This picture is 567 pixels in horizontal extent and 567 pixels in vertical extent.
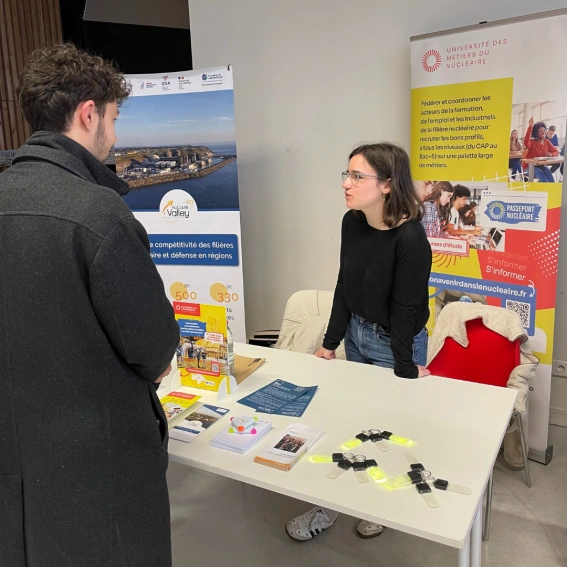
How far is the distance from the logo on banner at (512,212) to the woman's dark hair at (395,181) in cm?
92

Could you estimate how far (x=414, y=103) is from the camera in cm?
290

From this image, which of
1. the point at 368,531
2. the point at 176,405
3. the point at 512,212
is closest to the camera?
the point at 176,405

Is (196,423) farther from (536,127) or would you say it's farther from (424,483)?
(536,127)

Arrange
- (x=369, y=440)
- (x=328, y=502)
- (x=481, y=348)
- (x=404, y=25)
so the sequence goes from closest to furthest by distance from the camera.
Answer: (x=328, y=502)
(x=369, y=440)
(x=481, y=348)
(x=404, y=25)

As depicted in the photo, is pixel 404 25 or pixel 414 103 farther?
pixel 404 25

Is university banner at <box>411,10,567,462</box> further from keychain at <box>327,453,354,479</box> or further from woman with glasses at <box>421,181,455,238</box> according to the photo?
keychain at <box>327,453,354,479</box>

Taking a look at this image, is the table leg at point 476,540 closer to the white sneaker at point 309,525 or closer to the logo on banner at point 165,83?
the white sneaker at point 309,525

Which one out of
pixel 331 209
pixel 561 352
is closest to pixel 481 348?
pixel 561 352

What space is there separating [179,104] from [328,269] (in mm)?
1409

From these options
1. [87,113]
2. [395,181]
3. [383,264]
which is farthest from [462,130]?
[87,113]

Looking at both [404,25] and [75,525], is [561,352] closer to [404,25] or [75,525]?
[404,25]

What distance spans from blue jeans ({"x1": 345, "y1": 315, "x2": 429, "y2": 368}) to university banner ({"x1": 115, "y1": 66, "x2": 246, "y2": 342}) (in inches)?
54.0

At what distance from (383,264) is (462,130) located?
122cm

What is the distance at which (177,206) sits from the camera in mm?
3455
